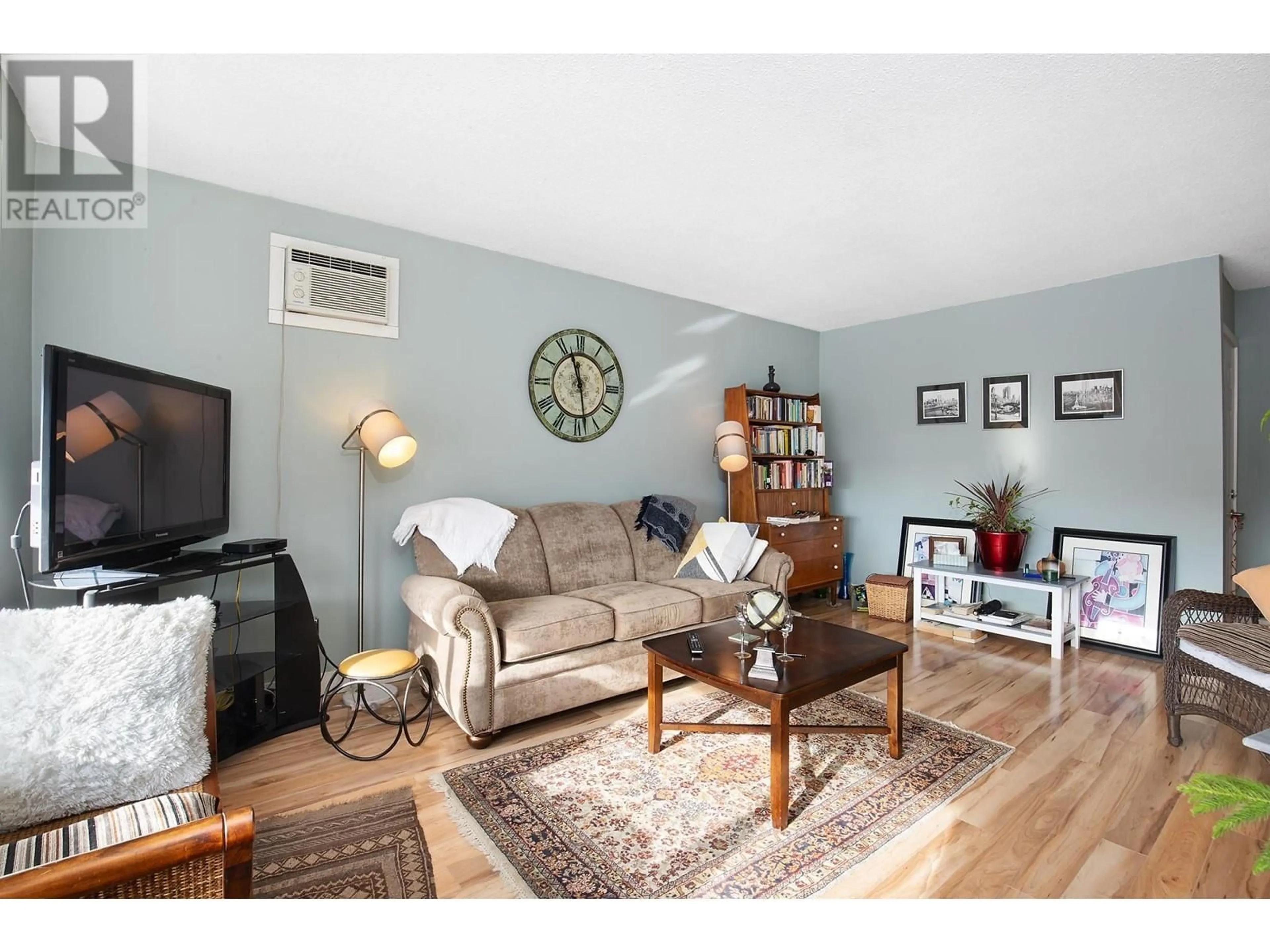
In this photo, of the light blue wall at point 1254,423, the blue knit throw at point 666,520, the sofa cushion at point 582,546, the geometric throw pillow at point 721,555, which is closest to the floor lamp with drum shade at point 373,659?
the sofa cushion at point 582,546

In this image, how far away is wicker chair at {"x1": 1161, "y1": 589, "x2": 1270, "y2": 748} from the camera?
87.4 inches

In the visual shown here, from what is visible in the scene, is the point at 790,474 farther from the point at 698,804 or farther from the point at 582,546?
the point at 698,804

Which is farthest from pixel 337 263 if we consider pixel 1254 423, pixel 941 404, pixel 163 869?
pixel 1254 423

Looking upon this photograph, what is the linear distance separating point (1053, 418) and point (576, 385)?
11.2ft

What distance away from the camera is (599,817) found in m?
1.99

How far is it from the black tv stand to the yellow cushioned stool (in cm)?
15

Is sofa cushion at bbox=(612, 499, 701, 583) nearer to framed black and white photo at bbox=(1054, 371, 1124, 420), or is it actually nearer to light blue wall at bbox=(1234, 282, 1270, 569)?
framed black and white photo at bbox=(1054, 371, 1124, 420)

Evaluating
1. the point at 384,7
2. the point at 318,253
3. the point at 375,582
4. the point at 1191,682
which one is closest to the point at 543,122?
the point at 384,7

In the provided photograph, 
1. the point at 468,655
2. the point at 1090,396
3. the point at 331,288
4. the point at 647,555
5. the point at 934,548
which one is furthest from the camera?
the point at 934,548

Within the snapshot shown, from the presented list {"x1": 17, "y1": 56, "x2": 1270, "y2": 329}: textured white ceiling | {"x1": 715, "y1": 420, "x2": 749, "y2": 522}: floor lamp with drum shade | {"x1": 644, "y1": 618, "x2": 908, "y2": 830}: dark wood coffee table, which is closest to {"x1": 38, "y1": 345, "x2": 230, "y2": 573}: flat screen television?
{"x1": 17, "y1": 56, "x2": 1270, "y2": 329}: textured white ceiling

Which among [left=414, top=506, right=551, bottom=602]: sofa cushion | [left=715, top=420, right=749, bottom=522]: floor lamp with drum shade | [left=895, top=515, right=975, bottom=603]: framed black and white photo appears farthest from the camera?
[left=895, top=515, right=975, bottom=603]: framed black and white photo

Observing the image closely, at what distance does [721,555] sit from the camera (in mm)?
3752
